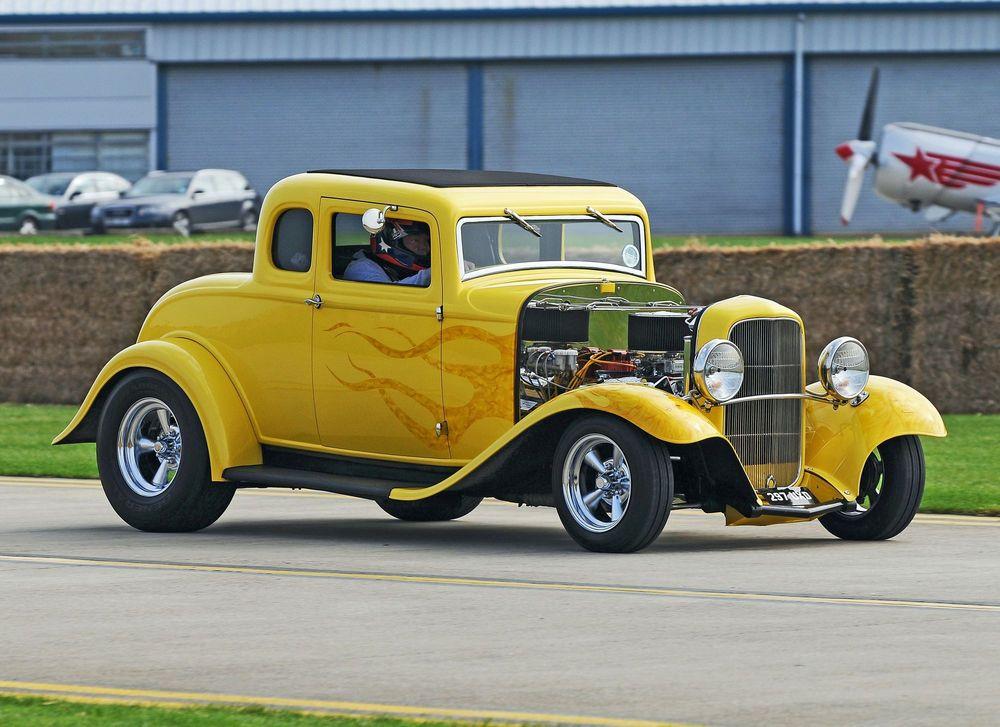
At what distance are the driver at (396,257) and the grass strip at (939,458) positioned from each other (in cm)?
377

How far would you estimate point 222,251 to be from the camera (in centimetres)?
2050

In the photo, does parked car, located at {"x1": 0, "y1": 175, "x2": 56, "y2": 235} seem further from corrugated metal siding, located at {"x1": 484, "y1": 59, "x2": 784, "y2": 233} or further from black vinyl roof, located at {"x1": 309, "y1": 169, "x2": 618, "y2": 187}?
black vinyl roof, located at {"x1": 309, "y1": 169, "x2": 618, "y2": 187}

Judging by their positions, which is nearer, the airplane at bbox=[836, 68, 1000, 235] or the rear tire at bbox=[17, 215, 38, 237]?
the airplane at bbox=[836, 68, 1000, 235]

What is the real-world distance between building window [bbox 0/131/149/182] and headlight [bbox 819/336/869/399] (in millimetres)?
41758

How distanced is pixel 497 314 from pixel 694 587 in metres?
2.23

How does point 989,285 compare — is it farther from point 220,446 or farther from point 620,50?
point 620,50

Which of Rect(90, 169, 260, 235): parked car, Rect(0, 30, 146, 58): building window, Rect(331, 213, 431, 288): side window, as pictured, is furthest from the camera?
Rect(0, 30, 146, 58): building window

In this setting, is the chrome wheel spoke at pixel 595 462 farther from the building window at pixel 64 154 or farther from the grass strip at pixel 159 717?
the building window at pixel 64 154

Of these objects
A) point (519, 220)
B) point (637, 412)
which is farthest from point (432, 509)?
point (637, 412)

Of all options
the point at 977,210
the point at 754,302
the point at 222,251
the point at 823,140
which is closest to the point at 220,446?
the point at 754,302

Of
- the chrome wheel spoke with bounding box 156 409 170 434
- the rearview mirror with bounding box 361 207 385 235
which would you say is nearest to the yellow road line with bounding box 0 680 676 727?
the rearview mirror with bounding box 361 207 385 235

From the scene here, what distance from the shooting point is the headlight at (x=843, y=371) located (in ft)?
34.1

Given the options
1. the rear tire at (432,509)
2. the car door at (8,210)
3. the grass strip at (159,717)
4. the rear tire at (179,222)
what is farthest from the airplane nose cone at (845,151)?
the grass strip at (159,717)

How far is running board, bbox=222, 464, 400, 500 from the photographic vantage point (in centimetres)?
1042
